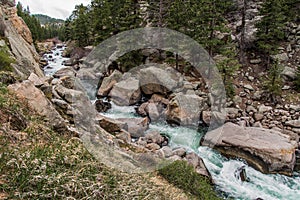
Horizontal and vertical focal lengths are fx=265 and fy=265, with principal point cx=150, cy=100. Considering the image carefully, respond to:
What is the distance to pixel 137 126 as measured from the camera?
14.8 metres

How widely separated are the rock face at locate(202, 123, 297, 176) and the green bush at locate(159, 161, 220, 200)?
4.66m

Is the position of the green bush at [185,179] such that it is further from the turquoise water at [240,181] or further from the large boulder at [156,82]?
the large boulder at [156,82]

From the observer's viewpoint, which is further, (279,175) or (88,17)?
(88,17)

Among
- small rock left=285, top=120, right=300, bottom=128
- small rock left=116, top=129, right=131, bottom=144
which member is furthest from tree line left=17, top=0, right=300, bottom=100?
small rock left=116, top=129, right=131, bottom=144

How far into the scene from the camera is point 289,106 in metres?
17.6

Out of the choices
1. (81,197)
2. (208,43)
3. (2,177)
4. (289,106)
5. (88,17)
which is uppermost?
(88,17)

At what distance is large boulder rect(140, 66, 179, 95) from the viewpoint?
19.2 meters

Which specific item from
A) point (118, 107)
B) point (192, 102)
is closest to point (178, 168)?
point (192, 102)

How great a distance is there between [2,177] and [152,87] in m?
15.6

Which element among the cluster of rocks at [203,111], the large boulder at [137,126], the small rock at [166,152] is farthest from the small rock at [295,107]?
the small rock at [166,152]

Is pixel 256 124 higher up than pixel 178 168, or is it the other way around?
pixel 178 168

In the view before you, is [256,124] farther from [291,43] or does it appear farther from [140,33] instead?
[140,33]

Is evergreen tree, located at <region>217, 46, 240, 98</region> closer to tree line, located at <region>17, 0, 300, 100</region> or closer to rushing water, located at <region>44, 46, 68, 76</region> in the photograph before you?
tree line, located at <region>17, 0, 300, 100</region>

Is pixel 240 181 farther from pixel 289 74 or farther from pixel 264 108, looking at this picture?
pixel 289 74
